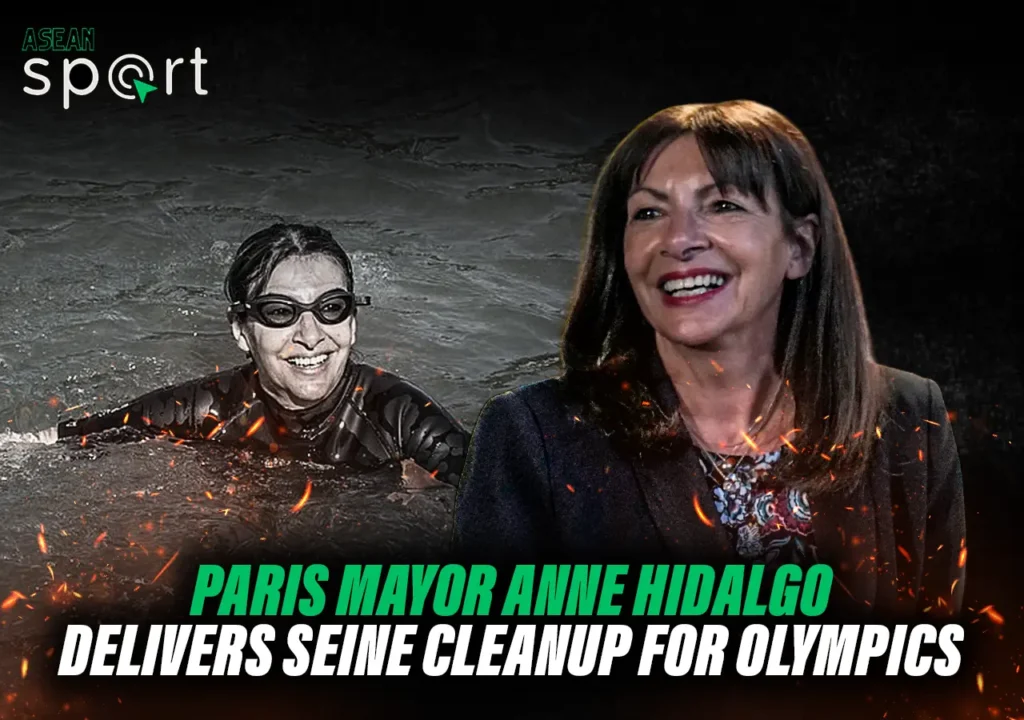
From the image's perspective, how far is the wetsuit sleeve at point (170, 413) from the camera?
4270 mm

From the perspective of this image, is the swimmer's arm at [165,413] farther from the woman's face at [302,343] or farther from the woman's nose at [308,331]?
the woman's nose at [308,331]

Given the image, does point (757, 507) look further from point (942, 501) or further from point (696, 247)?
point (696, 247)

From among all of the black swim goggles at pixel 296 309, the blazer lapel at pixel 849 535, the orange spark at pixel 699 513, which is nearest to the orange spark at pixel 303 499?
the black swim goggles at pixel 296 309

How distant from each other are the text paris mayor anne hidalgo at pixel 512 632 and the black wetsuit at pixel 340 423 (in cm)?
47

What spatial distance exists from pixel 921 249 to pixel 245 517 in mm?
3085

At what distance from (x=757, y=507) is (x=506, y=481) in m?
0.74

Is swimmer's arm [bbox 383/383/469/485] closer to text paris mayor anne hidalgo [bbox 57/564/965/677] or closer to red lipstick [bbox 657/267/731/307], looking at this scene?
text paris mayor anne hidalgo [bbox 57/564/965/677]

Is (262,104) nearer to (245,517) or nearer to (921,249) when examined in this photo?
(245,517)

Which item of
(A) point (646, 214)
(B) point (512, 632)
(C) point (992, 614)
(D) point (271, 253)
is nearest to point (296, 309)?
(D) point (271, 253)

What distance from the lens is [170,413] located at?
429 cm

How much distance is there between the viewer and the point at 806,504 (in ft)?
10.3

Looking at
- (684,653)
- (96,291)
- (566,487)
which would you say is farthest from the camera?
(96,291)

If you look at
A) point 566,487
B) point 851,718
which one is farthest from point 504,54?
point 851,718

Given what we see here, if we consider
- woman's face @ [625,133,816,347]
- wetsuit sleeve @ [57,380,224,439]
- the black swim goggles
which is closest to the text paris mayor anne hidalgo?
wetsuit sleeve @ [57,380,224,439]
